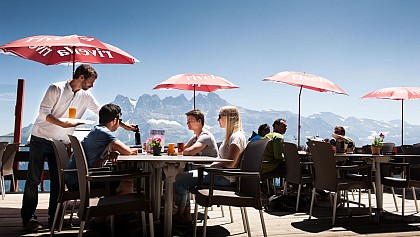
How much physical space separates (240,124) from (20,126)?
5.98m

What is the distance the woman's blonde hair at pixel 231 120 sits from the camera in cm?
421

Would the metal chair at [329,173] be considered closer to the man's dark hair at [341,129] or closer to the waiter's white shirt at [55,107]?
the waiter's white shirt at [55,107]

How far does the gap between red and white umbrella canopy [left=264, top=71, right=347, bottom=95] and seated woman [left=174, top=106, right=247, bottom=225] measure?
120 inches

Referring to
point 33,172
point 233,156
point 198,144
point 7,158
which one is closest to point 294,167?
point 198,144

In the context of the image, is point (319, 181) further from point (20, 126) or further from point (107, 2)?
point (107, 2)

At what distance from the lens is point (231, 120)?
4250 mm

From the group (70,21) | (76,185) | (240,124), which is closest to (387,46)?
(70,21)

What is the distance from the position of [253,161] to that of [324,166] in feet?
5.02

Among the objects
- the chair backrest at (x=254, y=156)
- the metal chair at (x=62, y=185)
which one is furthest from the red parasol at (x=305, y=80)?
the metal chair at (x=62, y=185)

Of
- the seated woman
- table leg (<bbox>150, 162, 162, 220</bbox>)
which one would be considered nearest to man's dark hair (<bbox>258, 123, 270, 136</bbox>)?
the seated woman

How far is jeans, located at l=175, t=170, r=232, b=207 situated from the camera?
415 centimetres

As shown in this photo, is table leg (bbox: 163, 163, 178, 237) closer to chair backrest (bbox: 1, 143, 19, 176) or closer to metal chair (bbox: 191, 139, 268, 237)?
metal chair (bbox: 191, 139, 268, 237)

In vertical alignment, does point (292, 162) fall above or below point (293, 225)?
above

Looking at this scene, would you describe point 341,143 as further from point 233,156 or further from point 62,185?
point 62,185
